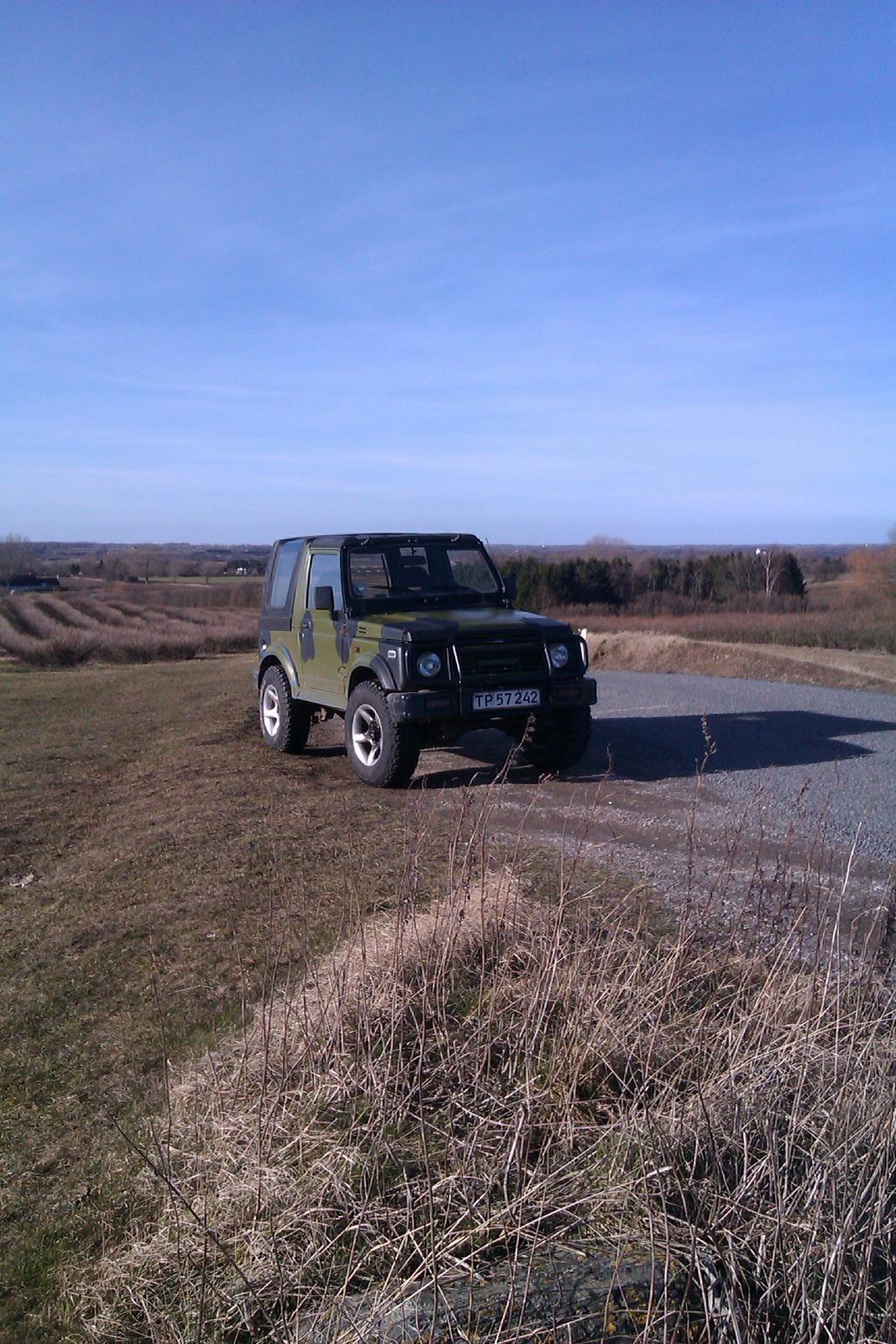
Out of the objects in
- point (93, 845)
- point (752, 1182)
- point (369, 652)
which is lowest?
point (93, 845)

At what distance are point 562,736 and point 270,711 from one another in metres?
3.32

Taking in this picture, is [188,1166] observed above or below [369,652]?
below

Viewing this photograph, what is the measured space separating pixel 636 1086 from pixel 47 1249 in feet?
5.88

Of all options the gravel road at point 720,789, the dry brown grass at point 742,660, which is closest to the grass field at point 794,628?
the dry brown grass at point 742,660

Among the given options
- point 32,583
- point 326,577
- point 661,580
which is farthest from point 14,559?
point 326,577

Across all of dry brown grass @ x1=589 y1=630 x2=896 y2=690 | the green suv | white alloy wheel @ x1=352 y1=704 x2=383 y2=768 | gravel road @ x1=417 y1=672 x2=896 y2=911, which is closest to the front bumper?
the green suv

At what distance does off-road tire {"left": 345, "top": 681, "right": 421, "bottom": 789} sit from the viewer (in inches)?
332

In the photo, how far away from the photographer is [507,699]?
27.7ft

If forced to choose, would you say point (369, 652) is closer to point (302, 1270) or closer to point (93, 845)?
point (93, 845)

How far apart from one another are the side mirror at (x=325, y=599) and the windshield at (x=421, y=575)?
0.19 meters

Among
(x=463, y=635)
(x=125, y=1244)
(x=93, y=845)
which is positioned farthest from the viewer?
(x=463, y=635)

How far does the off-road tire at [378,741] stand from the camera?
8422 mm

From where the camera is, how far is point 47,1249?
3133 mm

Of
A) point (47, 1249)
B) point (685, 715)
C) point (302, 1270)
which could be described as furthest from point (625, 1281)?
point (685, 715)
